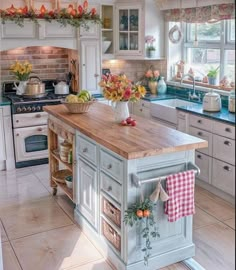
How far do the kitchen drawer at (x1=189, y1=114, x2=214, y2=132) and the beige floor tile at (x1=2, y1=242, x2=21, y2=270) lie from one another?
187 cm

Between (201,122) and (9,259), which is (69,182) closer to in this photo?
(9,259)

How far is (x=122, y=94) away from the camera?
114 inches

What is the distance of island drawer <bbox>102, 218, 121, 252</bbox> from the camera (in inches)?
104

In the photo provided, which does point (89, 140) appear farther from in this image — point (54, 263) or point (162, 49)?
point (162, 49)

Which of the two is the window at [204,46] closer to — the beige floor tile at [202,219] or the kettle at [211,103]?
the kettle at [211,103]

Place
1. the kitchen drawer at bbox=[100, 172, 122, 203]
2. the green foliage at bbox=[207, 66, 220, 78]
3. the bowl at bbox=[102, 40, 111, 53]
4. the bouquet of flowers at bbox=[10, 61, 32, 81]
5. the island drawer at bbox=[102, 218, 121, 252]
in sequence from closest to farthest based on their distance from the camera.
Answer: the green foliage at bbox=[207, 66, 220, 78], the kitchen drawer at bbox=[100, 172, 122, 203], the island drawer at bbox=[102, 218, 121, 252], the bouquet of flowers at bbox=[10, 61, 32, 81], the bowl at bbox=[102, 40, 111, 53]

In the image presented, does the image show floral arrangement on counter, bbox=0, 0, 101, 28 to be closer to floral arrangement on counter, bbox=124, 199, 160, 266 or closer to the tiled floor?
the tiled floor

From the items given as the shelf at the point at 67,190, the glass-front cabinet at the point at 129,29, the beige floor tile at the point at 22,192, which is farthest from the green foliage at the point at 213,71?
the glass-front cabinet at the point at 129,29

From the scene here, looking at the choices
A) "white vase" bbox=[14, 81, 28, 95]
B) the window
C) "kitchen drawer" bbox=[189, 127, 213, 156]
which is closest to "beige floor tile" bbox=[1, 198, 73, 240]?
"kitchen drawer" bbox=[189, 127, 213, 156]

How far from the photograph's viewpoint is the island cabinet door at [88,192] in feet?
9.51

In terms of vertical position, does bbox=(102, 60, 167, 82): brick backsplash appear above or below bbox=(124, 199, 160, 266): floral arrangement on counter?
above

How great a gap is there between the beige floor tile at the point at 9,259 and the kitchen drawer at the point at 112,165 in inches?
36.9

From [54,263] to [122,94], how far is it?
1338 mm

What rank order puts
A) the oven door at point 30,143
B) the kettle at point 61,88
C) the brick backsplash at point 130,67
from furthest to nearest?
the brick backsplash at point 130,67 < the kettle at point 61,88 < the oven door at point 30,143
